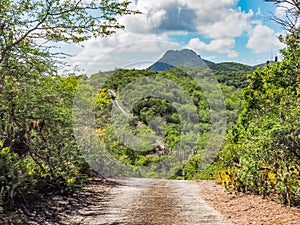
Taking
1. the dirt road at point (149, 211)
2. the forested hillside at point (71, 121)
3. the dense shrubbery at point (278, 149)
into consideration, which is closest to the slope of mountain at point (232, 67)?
the forested hillside at point (71, 121)

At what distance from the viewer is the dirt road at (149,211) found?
6.62m

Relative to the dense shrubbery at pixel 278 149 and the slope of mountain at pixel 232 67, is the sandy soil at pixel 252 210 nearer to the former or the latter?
the dense shrubbery at pixel 278 149

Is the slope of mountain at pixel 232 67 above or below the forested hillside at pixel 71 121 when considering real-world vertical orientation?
above

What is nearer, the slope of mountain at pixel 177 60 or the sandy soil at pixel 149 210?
the sandy soil at pixel 149 210

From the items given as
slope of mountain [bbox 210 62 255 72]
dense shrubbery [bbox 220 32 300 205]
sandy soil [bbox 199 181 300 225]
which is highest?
slope of mountain [bbox 210 62 255 72]

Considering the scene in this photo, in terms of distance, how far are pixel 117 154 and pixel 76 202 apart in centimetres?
963

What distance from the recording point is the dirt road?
6625 millimetres

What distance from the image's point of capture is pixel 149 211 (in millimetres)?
7453

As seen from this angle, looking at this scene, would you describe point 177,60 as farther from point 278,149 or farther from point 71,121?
point 278,149

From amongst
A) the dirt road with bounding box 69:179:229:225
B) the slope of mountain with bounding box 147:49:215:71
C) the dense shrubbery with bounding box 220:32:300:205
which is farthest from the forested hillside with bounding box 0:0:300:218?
the slope of mountain with bounding box 147:49:215:71

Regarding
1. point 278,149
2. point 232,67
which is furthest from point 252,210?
point 232,67

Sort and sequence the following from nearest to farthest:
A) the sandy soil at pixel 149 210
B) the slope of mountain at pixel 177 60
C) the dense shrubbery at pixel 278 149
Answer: the sandy soil at pixel 149 210
the dense shrubbery at pixel 278 149
the slope of mountain at pixel 177 60

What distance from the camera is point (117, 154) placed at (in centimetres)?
1819

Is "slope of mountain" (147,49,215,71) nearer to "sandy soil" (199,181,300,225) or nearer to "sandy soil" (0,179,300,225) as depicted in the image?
"sandy soil" (0,179,300,225)
